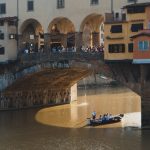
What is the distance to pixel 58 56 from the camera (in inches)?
2072

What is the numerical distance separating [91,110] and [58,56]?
1159 cm

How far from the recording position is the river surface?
40.5m

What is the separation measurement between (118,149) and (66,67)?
1595 cm

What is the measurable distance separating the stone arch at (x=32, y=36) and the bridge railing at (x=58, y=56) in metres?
2.23

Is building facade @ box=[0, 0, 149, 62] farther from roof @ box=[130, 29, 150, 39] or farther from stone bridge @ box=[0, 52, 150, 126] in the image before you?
roof @ box=[130, 29, 150, 39]

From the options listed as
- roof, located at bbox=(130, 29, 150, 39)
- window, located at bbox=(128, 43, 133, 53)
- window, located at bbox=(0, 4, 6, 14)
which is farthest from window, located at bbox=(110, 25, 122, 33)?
window, located at bbox=(0, 4, 6, 14)

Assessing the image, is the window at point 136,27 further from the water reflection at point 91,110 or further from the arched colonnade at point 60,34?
the water reflection at point 91,110

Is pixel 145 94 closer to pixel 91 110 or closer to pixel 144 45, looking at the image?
pixel 144 45

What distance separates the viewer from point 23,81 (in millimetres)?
60281

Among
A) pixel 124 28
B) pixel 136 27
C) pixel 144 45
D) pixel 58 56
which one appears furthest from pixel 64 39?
pixel 144 45

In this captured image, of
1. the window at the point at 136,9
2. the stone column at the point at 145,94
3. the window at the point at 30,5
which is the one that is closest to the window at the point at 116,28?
the window at the point at 136,9

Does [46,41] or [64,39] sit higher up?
[64,39]

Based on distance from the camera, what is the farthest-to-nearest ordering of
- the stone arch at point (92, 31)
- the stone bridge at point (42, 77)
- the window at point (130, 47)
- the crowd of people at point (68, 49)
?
1. the stone arch at point (92, 31)
2. the stone bridge at point (42, 77)
3. the crowd of people at point (68, 49)
4. the window at point (130, 47)

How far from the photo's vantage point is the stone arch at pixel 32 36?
191 ft
